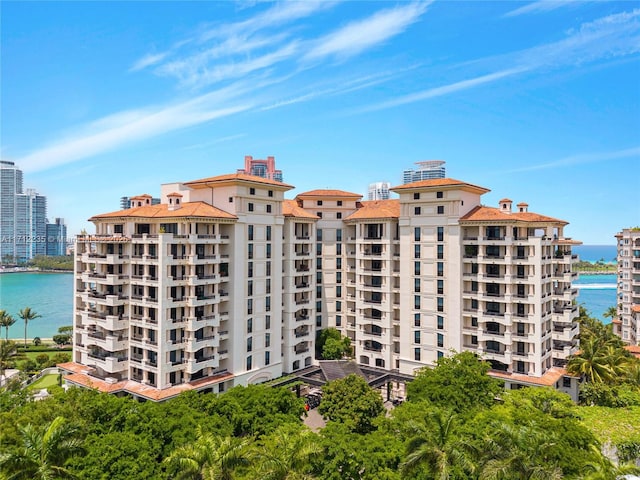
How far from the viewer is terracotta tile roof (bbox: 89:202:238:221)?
118ft

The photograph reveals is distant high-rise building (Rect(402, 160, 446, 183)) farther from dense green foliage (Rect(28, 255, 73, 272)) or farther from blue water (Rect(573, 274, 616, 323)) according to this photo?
dense green foliage (Rect(28, 255, 73, 272))

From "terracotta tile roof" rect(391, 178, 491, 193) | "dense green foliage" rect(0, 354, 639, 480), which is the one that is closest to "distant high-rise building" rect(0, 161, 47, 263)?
"dense green foliage" rect(0, 354, 639, 480)

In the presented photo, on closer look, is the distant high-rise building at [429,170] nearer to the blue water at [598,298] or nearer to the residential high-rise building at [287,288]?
the residential high-rise building at [287,288]

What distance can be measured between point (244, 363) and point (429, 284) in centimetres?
1970

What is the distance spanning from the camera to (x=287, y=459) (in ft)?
58.6

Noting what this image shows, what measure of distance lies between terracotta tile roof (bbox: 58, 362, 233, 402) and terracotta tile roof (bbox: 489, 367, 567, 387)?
79.2 feet

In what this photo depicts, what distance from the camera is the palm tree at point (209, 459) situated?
56.0 ft

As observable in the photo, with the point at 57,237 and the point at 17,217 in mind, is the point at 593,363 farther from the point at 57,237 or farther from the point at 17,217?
the point at 57,237

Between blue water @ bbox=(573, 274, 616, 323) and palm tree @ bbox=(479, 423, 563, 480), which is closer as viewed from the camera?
palm tree @ bbox=(479, 423, 563, 480)

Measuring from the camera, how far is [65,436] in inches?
742

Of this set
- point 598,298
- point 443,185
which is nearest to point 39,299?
point 443,185

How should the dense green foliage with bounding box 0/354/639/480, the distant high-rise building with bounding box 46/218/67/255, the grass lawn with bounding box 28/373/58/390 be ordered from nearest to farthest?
the dense green foliage with bounding box 0/354/639/480, the grass lawn with bounding box 28/373/58/390, the distant high-rise building with bounding box 46/218/67/255

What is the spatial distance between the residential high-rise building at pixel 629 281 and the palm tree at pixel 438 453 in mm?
50521

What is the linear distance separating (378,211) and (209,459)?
33.9 m
